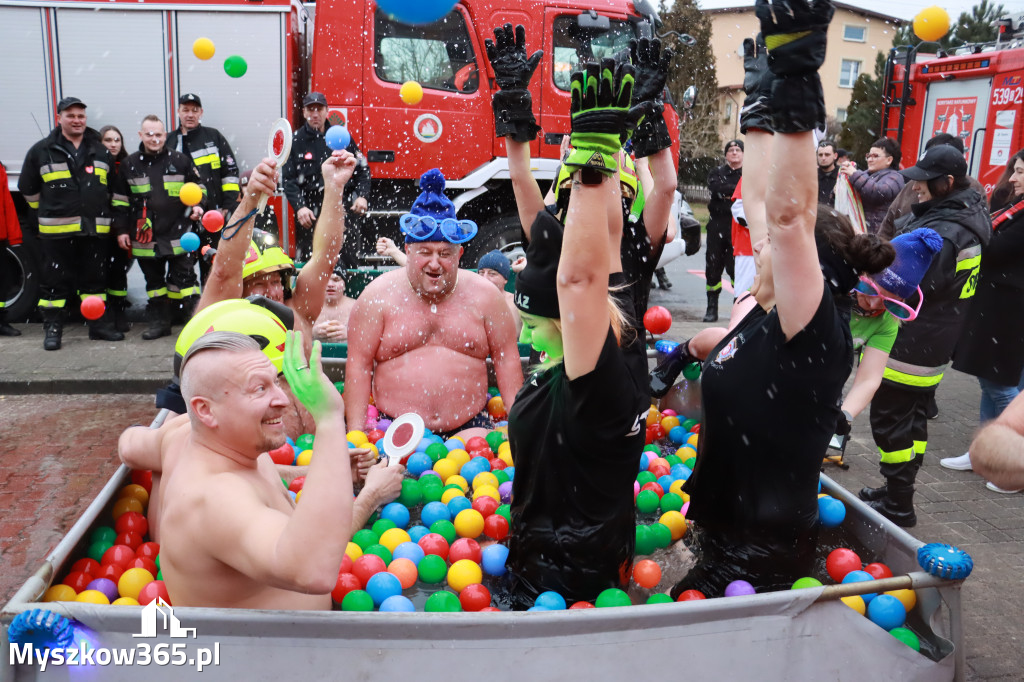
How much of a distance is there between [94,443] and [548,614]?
4642 millimetres

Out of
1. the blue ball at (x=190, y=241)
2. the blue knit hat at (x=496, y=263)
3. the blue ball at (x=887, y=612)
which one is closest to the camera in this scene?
the blue ball at (x=887, y=612)

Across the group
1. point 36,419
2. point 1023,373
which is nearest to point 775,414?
point 1023,373

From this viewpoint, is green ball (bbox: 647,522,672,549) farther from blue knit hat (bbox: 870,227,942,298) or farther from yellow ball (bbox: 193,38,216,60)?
yellow ball (bbox: 193,38,216,60)

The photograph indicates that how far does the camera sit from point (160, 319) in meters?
8.43

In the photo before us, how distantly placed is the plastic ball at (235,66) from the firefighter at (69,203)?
54.8 inches

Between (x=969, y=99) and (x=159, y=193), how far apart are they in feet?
33.1

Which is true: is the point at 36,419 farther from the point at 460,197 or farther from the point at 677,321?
the point at 677,321

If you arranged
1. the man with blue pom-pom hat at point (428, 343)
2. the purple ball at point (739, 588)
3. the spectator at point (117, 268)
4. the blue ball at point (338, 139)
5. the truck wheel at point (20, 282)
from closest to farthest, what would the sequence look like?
the purple ball at point (739, 588)
the blue ball at point (338, 139)
the man with blue pom-pom hat at point (428, 343)
the spectator at point (117, 268)
the truck wheel at point (20, 282)

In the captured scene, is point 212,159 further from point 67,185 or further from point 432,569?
point 432,569

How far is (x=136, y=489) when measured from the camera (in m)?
3.53

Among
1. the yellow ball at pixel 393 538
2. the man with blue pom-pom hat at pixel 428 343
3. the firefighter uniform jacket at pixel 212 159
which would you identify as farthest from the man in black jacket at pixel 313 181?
the yellow ball at pixel 393 538

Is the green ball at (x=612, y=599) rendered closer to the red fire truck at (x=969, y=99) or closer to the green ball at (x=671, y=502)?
the green ball at (x=671, y=502)

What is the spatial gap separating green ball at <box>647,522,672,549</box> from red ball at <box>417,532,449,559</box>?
2.80 ft

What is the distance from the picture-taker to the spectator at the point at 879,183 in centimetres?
763
